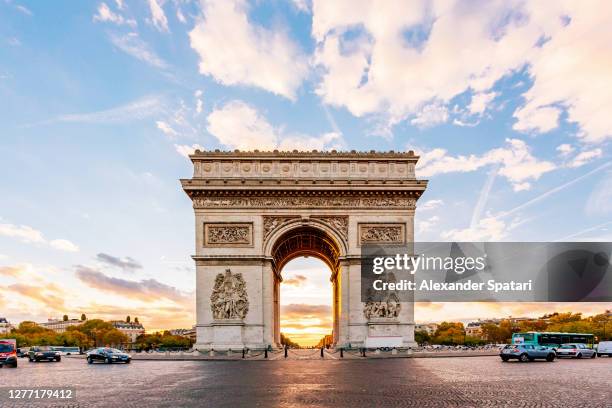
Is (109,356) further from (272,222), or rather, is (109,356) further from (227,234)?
(272,222)

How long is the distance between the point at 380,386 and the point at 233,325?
870 inches

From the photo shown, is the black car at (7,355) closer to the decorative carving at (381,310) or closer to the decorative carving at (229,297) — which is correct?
the decorative carving at (229,297)

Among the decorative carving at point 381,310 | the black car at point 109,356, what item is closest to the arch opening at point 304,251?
the decorative carving at point 381,310

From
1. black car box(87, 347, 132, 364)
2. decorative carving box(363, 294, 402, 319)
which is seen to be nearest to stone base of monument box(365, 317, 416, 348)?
decorative carving box(363, 294, 402, 319)

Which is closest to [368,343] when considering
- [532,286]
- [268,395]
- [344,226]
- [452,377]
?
[344,226]

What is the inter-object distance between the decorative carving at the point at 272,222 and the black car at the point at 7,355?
16484mm

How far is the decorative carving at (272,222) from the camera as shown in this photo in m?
38.3

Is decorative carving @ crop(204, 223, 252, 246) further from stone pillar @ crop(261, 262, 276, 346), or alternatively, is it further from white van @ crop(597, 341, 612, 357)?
white van @ crop(597, 341, 612, 357)

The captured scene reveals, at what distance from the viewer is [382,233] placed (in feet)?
126

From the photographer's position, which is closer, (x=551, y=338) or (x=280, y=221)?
(x=280, y=221)

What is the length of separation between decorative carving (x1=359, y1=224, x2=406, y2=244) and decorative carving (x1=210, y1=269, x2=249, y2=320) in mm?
8867

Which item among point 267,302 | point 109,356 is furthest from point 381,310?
point 109,356

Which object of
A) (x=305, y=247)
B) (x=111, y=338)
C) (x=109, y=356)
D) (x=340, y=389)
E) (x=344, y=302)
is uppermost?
(x=305, y=247)

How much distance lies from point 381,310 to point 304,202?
9009 mm
